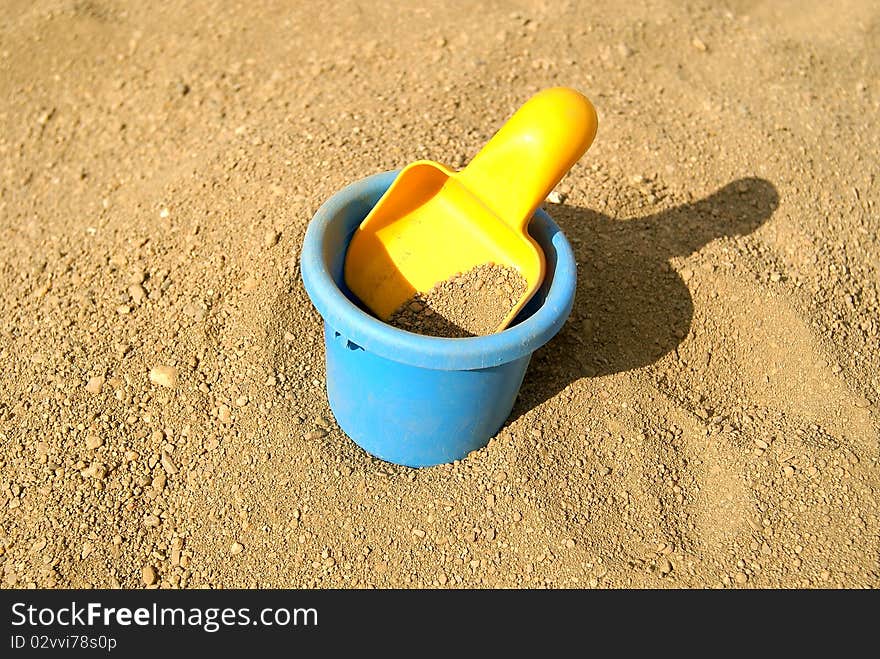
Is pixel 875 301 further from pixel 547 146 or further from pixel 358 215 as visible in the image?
pixel 358 215

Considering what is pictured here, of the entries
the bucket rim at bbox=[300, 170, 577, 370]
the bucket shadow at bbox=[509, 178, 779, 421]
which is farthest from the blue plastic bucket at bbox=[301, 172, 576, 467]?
the bucket shadow at bbox=[509, 178, 779, 421]

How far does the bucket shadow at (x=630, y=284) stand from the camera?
2201 millimetres

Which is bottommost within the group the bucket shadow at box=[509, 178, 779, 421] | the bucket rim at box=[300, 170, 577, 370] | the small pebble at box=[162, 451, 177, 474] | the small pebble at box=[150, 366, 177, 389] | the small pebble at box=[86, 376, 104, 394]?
the bucket shadow at box=[509, 178, 779, 421]

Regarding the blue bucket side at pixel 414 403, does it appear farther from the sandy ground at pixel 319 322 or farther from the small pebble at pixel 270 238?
the small pebble at pixel 270 238

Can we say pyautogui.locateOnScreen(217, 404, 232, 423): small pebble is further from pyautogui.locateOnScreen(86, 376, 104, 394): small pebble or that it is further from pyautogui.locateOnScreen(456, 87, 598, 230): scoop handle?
pyautogui.locateOnScreen(456, 87, 598, 230): scoop handle

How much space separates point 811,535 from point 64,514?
1.74 metres

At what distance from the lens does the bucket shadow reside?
2201 mm

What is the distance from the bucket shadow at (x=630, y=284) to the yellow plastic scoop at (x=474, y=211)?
42cm

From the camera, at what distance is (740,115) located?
2.79 meters

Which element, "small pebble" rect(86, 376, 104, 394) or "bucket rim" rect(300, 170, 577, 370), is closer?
"bucket rim" rect(300, 170, 577, 370)

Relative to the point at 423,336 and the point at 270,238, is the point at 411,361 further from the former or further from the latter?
the point at 270,238


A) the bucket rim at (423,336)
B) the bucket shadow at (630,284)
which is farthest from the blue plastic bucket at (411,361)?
the bucket shadow at (630,284)

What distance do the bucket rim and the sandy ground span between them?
17.5 inches

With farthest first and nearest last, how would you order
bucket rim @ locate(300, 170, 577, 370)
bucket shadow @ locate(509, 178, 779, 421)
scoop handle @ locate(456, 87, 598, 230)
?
1. bucket shadow @ locate(509, 178, 779, 421)
2. scoop handle @ locate(456, 87, 598, 230)
3. bucket rim @ locate(300, 170, 577, 370)
